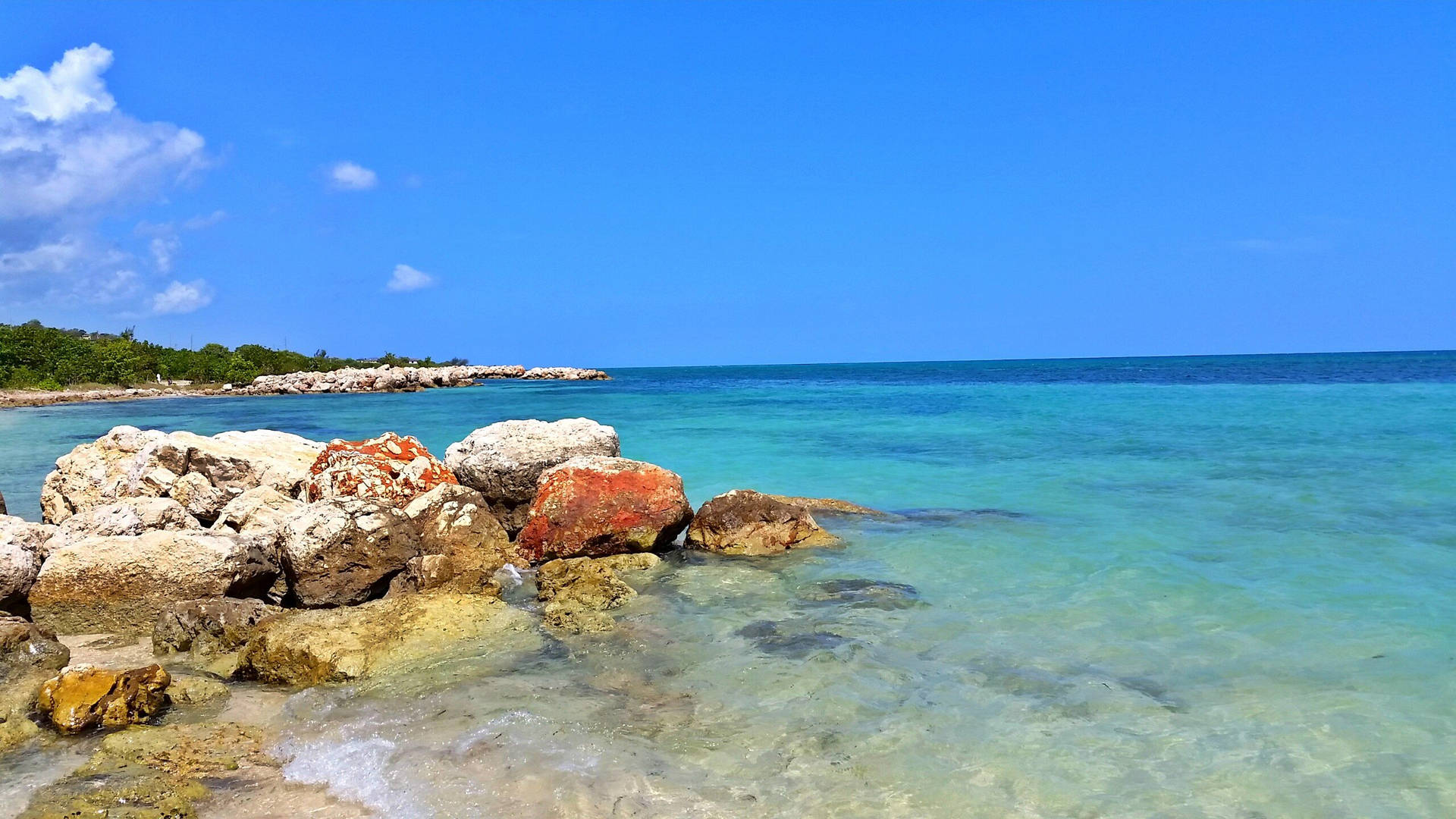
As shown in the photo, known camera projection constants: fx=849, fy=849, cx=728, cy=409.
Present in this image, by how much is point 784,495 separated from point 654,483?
458 centimetres

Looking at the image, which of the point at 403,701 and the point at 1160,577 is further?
the point at 1160,577

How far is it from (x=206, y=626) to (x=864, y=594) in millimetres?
4854

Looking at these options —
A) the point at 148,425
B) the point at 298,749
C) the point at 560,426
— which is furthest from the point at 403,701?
the point at 148,425

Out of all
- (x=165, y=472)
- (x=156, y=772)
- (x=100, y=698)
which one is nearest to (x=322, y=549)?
(x=100, y=698)

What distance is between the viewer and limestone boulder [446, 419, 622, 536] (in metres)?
9.02

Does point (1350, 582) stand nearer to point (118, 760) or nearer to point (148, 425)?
point (118, 760)

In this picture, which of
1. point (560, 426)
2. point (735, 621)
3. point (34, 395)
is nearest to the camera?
point (735, 621)

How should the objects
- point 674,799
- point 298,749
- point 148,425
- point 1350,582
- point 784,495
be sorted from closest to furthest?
1. point 674,799
2. point 298,749
3. point 1350,582
4. point 784,495
5. point 148,425

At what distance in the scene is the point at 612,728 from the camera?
4.53 meters

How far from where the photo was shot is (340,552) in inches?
269

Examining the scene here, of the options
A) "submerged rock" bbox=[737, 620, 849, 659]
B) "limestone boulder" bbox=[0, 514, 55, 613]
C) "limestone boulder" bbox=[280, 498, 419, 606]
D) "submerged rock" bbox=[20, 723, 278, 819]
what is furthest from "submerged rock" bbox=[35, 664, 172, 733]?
"submerged rock" bbox=[737, 620, 849, 659]

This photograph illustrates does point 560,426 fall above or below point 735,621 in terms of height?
above

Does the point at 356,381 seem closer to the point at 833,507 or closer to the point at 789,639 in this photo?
the point at 833,507

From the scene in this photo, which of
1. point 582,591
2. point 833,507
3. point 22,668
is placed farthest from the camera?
point 833,507
